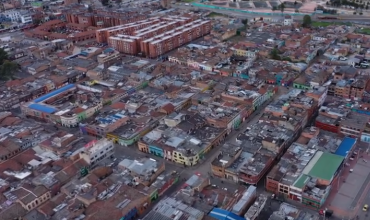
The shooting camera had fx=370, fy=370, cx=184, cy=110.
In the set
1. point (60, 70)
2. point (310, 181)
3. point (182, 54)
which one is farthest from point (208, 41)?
point (310, 181)

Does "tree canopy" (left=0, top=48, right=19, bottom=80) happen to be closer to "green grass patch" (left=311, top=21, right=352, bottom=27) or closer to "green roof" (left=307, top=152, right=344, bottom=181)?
"green roof" (left=307, top=152, right=344, bottom=181)

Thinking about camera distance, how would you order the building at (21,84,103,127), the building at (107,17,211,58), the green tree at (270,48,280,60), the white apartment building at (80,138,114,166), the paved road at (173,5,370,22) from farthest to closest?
1. the paved road at (173,5,370,22)
2. the building at (107,17,211,58)
3. the green tree at (270,48,280,60)
4. the building at (21,84,103,127)
5. the white apartment building at (80,138,114,166)

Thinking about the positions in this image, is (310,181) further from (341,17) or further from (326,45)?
(341,17)

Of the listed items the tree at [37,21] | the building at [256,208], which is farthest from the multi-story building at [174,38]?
the building at [256,208]

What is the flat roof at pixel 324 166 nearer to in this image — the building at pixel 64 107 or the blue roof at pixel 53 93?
the building at pixel 64 107

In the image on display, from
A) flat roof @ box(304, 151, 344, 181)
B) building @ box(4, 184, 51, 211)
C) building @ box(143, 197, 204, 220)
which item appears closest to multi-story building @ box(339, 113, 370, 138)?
flat roof @ box(304, 151, 344, 181)

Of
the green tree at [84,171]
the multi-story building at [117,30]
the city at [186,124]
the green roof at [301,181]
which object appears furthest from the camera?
the multi-story building at [117,30]

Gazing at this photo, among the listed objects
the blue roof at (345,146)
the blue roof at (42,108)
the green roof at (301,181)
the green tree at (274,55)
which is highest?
the green tree at (274,55)
